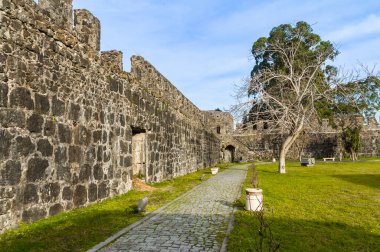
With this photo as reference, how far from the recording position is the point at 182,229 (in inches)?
250

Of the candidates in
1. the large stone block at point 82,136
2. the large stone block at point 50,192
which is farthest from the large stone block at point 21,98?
the large stone block at point 82,136

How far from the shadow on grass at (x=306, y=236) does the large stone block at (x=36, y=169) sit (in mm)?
3777

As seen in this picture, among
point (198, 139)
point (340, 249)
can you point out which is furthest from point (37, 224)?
point (198, 139)

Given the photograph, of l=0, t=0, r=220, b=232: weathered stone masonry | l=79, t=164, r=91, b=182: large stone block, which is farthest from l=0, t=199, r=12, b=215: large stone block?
l=79, t=164, r=91, b=182: large stone block

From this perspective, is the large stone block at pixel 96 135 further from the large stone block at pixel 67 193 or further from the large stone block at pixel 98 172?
the large stone block at pixel 67 193

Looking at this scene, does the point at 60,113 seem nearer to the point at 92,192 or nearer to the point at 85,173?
the point at 85,173

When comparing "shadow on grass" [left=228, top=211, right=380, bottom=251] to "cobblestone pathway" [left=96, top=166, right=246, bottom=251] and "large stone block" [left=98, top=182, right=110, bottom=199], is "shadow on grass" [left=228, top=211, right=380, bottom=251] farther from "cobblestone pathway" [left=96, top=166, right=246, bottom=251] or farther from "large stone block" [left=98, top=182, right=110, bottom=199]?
"large stone block" [left=98, top=182, right=110, bottom=199]

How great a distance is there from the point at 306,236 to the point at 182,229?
2199 millimetres

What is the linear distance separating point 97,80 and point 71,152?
238 cm

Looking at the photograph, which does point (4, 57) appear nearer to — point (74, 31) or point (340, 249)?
point (74, 31)

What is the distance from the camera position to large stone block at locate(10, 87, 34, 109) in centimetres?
597

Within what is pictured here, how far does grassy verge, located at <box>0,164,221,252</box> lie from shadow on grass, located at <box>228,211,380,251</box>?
7.42ft

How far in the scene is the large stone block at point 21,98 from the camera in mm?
5973

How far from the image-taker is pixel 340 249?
5273 mm
